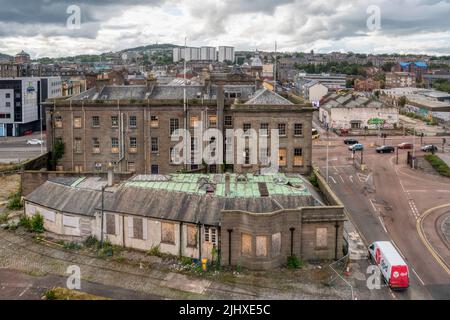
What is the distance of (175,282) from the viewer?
33344 mm

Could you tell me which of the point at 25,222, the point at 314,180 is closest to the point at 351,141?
the point at 314,180

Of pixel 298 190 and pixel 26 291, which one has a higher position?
pixel 298 190

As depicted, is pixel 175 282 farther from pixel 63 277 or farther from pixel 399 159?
pixel 399 159

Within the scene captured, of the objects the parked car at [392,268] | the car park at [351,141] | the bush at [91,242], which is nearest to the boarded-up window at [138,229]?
the bush at [91,242]

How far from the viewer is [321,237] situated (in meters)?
36.7

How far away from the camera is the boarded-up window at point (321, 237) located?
120 feet

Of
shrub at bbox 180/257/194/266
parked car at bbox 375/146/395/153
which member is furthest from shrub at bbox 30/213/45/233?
parked car at bbox 375/146/395/153

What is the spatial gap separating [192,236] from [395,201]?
1126 inches

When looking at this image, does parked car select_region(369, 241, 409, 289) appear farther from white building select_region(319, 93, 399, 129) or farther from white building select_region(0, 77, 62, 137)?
white building select_region(0, 77, 62, 137)

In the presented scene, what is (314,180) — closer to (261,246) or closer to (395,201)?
(395,201)

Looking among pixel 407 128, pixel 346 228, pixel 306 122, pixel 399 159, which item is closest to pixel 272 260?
pixel 346 228

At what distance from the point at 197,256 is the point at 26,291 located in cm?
1182

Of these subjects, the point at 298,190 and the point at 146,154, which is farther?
the point at 146,154

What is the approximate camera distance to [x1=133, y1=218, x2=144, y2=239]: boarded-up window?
3830 cm
